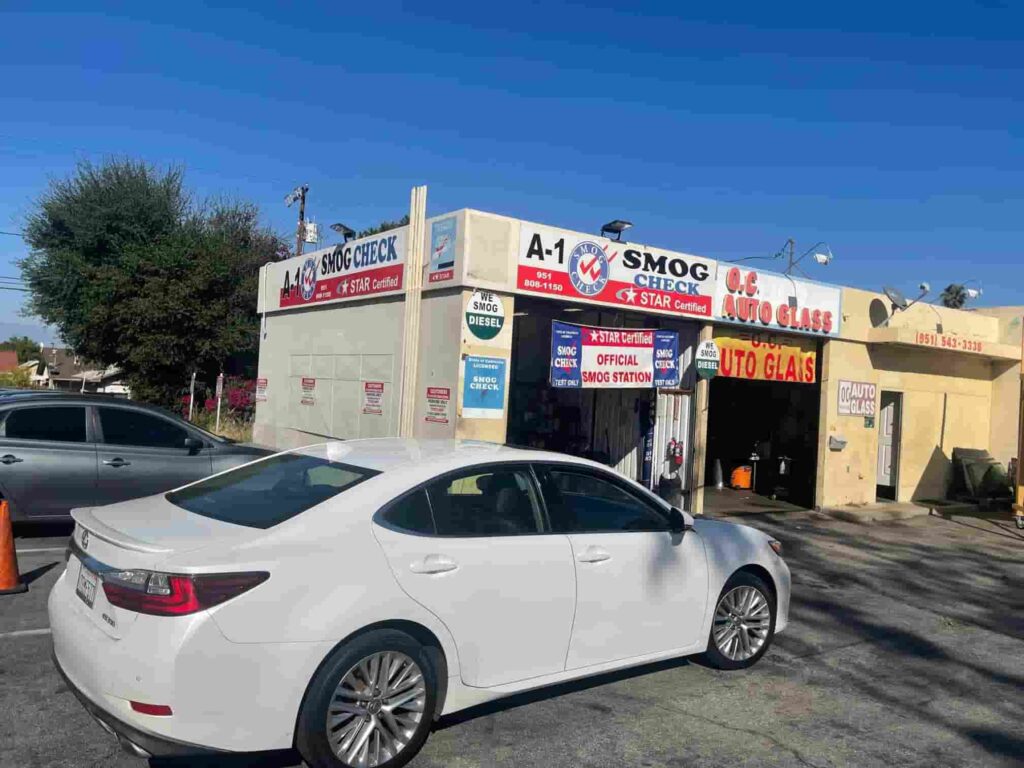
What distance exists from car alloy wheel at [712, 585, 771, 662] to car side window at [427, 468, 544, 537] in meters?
1.76

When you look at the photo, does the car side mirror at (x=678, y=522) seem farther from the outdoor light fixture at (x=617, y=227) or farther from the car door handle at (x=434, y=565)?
the outdoor light fixture at (x=617, y=227)

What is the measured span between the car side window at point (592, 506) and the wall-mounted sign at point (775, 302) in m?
10.2

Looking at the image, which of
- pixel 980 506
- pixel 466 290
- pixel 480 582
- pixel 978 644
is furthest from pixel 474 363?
pixel 980 506

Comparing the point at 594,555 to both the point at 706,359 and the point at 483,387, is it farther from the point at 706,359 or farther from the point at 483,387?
the point at 706,359

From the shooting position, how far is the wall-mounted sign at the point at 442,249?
488 inches

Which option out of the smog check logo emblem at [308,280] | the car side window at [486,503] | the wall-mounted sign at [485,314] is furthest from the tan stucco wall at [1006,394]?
the car side window at [486,503]

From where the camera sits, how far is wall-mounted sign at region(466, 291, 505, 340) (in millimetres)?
12250

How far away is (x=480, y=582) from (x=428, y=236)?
920 centimetres

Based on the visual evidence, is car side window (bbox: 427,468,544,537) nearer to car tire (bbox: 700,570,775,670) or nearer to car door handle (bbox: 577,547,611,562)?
car door handle (bbox: 577,547,611,562)

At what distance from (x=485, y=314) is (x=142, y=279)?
17.0 meters

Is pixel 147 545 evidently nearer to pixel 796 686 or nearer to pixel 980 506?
pixel 796 686

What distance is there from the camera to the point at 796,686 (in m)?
5.94

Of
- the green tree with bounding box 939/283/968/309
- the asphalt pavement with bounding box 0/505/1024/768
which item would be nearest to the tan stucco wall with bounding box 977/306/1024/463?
the asphalt pavement with bounding box 0/505/1024/768

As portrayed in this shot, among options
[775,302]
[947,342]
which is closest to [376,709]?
[775,302]
